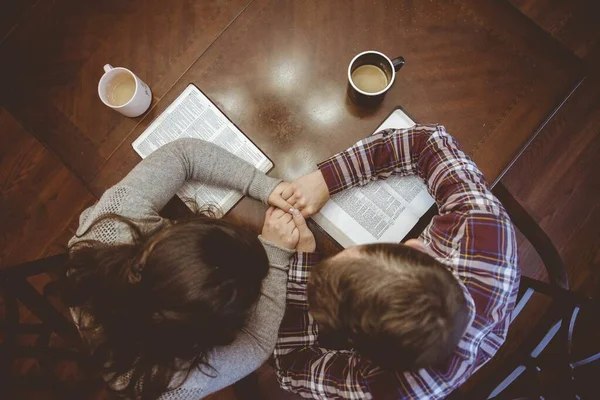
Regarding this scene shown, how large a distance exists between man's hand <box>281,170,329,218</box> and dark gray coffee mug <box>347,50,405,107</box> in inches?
8.0

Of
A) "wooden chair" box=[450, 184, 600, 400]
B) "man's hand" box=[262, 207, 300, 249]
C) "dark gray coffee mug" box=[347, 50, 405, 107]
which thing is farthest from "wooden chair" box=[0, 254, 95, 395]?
"wooden chair" box=[450, 184, 600, 400]

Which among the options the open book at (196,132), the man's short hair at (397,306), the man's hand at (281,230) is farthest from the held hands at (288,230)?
the man's short hair at (397,306)

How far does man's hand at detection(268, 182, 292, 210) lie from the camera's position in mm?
867

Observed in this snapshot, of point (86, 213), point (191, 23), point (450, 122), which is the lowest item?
point (86, 213)

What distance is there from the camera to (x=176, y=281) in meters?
0.61

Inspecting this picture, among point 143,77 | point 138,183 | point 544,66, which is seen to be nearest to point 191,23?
point 143,77

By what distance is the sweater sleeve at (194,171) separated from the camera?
32.8 inches

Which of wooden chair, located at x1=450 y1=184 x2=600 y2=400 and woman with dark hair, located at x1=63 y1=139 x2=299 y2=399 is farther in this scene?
wooden chair, located at x1=450 y1=184 x2=600 y2=400

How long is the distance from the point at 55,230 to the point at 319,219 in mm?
1241

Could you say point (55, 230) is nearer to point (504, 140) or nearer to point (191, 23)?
point (191, 23)

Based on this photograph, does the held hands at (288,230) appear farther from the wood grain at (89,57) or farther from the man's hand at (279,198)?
the wood grain at (89,57)

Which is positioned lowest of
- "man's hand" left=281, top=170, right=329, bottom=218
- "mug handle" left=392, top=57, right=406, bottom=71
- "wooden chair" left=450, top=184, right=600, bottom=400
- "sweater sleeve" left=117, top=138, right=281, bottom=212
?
"sweater sleeve" left=117, top=138, right=281, bottom=212

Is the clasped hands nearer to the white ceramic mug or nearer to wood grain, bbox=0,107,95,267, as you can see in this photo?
the white ceramic mug

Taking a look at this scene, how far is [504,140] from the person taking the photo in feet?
2.94
